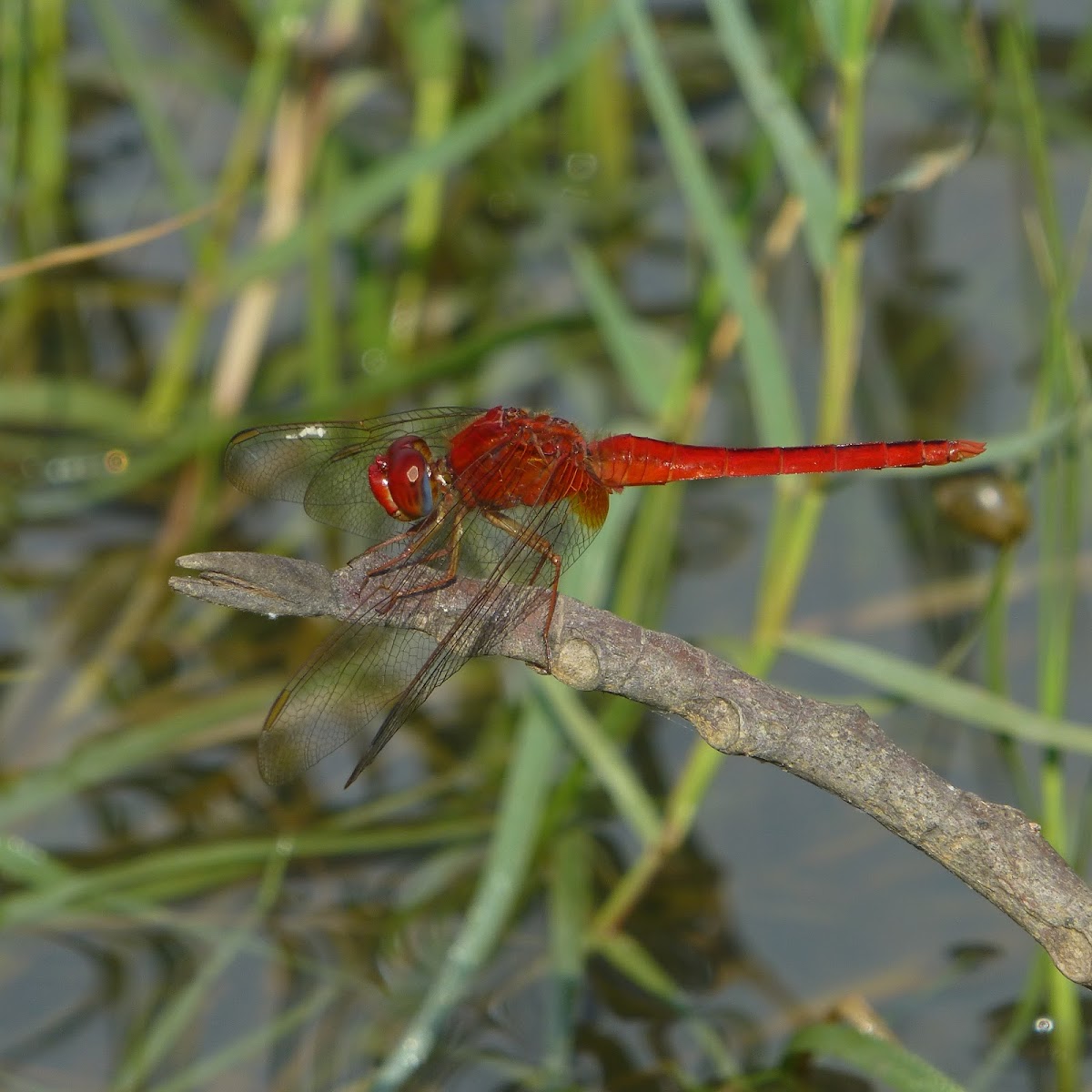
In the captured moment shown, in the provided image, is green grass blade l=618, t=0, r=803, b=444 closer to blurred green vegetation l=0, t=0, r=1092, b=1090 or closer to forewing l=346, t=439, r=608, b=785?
blurred green vegetation l=0, t=0, r=1092, b=1090

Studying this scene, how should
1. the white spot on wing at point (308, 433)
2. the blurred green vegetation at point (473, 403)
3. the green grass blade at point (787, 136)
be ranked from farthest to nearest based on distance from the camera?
the white spot on wing at point (308, 433) < the blurred green vegetation at point (473, 403) < the green grass blade at point (787, 136)

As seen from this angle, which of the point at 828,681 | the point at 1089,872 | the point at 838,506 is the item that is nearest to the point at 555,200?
the point at 838,506

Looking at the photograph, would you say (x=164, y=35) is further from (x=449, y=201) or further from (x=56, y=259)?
(x=56, y=259)

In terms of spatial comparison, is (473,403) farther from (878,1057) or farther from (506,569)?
(878,1057)

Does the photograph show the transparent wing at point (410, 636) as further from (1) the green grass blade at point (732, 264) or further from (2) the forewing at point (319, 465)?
(1) the green grass blade at point (732, 264)

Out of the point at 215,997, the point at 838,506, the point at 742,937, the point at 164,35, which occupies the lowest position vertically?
the point at 215,997

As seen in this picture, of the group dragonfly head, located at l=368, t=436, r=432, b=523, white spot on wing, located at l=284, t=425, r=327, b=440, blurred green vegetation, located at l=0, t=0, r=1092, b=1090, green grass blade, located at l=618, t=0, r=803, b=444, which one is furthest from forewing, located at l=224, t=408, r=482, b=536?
green grass blade, located at l=618, t=0, r=803, b=444

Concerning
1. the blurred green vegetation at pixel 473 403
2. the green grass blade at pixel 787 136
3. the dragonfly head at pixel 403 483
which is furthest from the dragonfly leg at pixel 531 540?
the green grass blade at pixel 787 136
